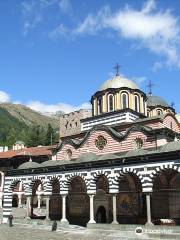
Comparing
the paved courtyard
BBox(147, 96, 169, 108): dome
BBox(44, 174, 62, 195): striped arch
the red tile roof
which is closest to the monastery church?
BBox(44, 174, 62, 195): striped arch

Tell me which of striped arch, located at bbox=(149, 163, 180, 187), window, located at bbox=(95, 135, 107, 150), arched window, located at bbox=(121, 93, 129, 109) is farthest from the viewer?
arched window, located at bbox=(121, 93, 129, 109)

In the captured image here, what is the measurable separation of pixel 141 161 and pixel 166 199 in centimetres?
466

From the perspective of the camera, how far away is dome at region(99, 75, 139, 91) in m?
32.2

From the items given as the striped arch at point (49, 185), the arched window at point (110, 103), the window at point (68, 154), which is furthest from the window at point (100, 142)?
the striped arch at point (49, 185)

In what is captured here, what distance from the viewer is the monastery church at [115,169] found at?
22719 millimetres

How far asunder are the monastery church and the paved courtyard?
3.59 ft

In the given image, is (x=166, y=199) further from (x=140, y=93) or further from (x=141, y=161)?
(x=140, y=93)

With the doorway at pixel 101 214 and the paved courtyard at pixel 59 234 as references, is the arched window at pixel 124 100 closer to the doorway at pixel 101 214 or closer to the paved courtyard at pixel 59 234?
the doorway at pixel 101 214

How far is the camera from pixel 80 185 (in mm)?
29953

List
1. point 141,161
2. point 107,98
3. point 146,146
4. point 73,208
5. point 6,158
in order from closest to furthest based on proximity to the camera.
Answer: point 141,161 → point 146,146 → point 73,208 → point 107,98 → point 6,158

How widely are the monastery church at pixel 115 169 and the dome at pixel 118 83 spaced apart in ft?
0.30

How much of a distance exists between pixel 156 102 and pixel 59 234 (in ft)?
81.2

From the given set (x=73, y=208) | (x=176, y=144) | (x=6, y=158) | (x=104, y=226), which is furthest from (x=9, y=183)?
(x=6, y=158)

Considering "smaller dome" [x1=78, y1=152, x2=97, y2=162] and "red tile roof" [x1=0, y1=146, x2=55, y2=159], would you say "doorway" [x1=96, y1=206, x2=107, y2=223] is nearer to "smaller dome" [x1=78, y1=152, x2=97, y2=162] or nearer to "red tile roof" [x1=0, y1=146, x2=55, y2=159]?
"smaller dome" [x1=78, y1=152, x2=97, y2=162]
